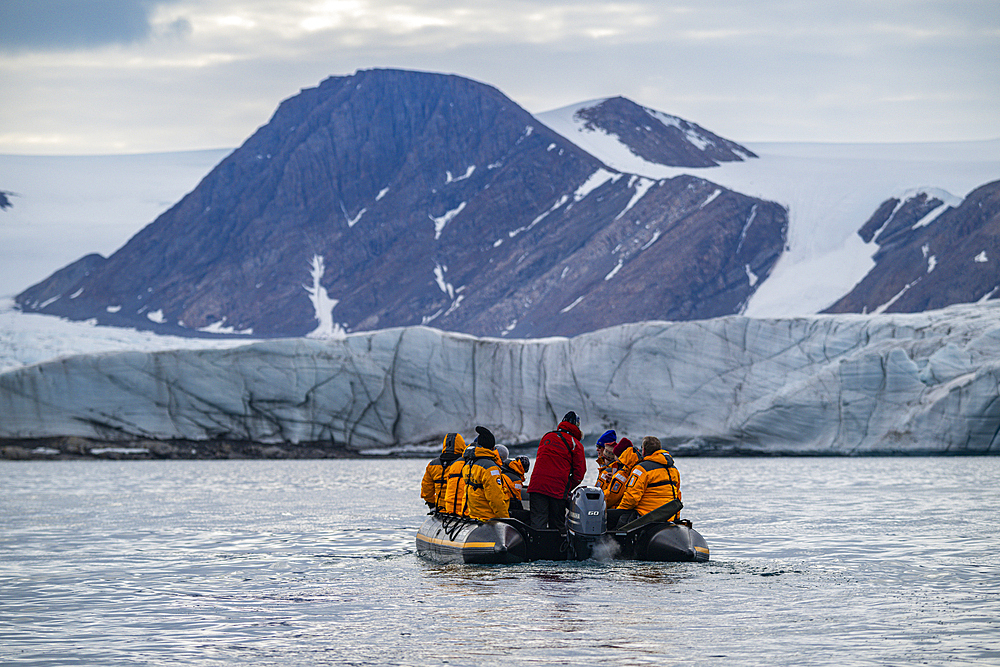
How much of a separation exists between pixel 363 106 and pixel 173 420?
14303 cm

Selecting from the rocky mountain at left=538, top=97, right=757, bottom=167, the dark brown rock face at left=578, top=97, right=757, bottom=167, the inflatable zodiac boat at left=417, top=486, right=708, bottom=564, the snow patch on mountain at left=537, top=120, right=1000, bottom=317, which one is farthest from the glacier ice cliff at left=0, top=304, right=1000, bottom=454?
the dark brown rock face at left=578, top=97, right=757, bottom=167

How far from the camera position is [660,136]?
178000 mm

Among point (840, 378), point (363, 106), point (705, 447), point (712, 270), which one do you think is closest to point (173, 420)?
point (705, 447)

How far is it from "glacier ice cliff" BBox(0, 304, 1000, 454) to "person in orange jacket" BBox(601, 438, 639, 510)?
28.4m

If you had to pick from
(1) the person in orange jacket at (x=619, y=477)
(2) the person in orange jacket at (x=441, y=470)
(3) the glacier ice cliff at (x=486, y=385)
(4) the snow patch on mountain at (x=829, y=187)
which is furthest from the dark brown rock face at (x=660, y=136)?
(1) the person in orange jacket at (x=619, y=477)

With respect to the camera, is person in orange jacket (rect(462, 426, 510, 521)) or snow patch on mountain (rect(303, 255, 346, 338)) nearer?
person in orange jacket (rect(462, 426, 510, 521))

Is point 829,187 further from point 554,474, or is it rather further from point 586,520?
point 586,520

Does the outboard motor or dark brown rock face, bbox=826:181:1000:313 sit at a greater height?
dark brown rock face, bbox=826:181:1000:313

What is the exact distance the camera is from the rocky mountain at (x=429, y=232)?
141m

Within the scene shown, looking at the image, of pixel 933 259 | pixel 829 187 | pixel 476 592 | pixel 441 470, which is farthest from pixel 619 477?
pixel 829 187

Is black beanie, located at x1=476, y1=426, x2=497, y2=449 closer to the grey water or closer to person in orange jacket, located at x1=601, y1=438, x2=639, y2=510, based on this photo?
the grey water

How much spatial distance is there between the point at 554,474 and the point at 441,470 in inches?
85.2

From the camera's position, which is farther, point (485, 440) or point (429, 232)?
point (429, 232)

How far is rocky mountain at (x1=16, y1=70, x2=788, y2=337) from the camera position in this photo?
462 ft
